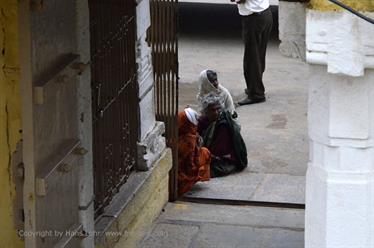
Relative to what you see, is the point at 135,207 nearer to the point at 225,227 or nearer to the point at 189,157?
the point at 225,227

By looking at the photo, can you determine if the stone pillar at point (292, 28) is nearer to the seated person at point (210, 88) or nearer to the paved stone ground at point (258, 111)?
the paved stone ground at point (258, 111)

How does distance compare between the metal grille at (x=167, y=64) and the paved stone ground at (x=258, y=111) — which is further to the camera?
the paved stone ground at (x=258, y=111)

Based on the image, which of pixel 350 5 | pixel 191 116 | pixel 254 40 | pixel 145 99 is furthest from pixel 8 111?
pixel 254 40

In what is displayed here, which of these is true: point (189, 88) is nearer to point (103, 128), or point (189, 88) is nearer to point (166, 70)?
point (166, 70)

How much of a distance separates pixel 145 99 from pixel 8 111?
8.77 ft

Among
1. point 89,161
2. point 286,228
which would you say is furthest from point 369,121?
point 286,228

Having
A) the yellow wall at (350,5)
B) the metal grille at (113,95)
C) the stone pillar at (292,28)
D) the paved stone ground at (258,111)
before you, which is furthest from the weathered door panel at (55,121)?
the paved stone ground at (258,111)

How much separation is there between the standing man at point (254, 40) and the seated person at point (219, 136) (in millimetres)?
2260

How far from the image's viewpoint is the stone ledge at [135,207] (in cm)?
728

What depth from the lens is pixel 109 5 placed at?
24.5 ft

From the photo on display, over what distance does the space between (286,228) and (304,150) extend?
2.20m

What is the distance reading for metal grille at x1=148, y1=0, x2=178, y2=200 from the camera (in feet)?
28.1

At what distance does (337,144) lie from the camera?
498 cm

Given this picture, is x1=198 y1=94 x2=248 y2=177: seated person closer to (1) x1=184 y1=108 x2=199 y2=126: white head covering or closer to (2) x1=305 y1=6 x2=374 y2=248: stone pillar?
(1) x1=184 y1=108 x2=199 y2=126: white head covering
